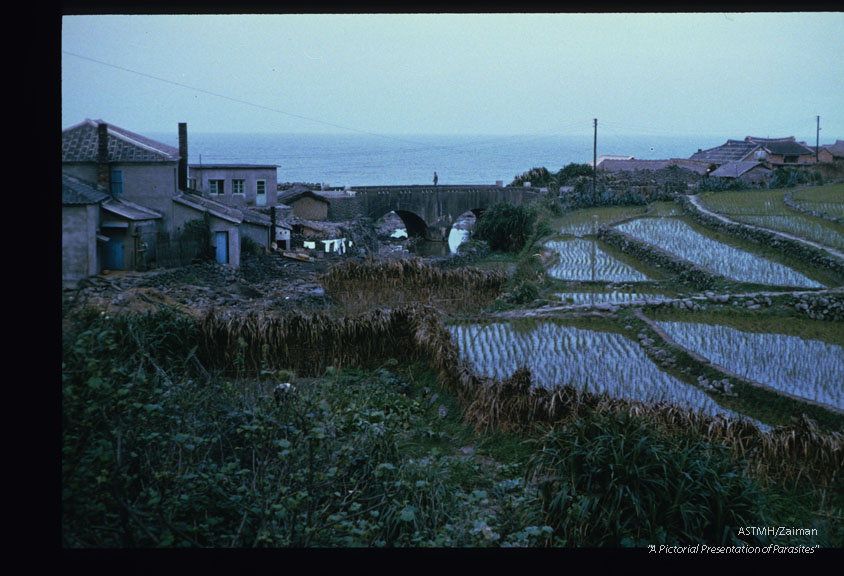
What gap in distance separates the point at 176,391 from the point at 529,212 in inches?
638

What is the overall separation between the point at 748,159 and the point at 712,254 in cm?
2085

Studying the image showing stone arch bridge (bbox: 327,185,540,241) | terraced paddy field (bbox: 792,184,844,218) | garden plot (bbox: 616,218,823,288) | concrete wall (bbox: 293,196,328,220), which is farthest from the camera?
stone arch bridge (bbox: 327,185,540,241)

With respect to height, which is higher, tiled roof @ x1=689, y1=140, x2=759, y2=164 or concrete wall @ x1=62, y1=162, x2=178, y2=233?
tiled roof @ x1=689, y1=140, x2=759, y2=164

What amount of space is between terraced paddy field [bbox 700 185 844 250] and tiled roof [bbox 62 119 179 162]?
11600 millimetres

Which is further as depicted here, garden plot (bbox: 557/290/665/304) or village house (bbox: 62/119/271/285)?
village house (bbox: 62/119/271/285)

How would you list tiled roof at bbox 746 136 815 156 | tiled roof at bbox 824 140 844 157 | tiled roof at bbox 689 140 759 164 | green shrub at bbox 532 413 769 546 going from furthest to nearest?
tiled roof at bbox 689 140 759 164
tiled roof at bbox 746 136 815 156
tiled roof at bbox 824 140 844 157
green shrub at bbox 532 413 769 546

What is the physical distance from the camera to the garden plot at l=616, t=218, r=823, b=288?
33.3ft

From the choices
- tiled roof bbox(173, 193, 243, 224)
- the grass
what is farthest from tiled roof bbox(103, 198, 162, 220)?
the grass

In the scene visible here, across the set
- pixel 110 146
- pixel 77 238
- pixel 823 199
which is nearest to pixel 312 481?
pixel 77 238

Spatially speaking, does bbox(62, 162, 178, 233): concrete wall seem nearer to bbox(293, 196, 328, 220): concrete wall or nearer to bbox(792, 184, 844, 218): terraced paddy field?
bbox(293, 196, 328, 220): concrete wall

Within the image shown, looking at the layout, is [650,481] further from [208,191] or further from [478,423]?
[208,191]

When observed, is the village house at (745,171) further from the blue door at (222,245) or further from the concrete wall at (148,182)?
the concrete wall at (148,182)

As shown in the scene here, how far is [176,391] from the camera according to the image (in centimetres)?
403

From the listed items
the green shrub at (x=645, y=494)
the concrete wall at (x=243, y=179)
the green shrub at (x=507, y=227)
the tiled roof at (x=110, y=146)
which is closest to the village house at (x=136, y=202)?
the tiled roof at (x=110, y=146)
